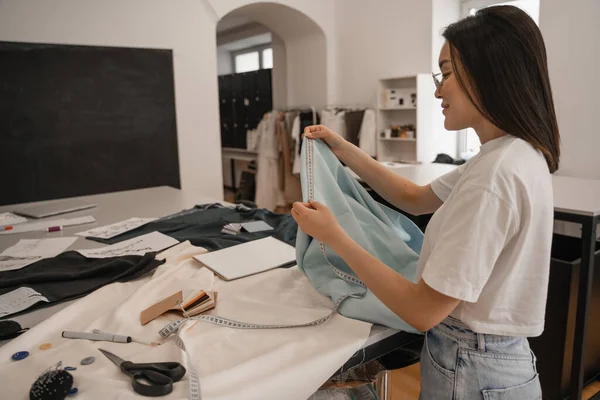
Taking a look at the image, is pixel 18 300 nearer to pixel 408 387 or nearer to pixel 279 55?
pixel 408 387

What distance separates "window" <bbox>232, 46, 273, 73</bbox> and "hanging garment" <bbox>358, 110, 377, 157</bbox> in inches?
127

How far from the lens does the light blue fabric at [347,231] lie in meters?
1.22

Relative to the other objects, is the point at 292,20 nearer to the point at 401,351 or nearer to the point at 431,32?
the point at 431,32

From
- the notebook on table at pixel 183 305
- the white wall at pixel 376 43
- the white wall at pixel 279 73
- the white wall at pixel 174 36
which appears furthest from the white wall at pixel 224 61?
the notebook on table at pixel 183 305

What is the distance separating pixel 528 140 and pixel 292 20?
5578mm

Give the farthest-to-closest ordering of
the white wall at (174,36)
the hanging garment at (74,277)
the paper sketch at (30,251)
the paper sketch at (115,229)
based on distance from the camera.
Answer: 1. the white wall at (174,36)
2. the paper sketch at (115,229)
3. the paper sketch at (30,251)
4. the hanging garment at (74,277)

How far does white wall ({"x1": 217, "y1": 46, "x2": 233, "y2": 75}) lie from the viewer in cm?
905

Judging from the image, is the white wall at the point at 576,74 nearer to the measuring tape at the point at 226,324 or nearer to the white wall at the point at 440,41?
the white wall at the point at 440,41

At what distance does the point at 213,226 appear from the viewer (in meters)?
2.00

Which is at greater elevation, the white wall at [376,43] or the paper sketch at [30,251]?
the white wall at [376,43]

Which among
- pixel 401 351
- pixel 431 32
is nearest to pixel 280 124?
pixel 431 32

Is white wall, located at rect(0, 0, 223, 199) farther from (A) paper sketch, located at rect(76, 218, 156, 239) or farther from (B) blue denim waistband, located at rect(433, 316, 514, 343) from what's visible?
(B) blue denim waistband, located at rect(433, 316, 514, 343)

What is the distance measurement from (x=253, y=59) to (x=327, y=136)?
777 cm

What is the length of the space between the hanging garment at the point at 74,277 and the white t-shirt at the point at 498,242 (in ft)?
3.07
